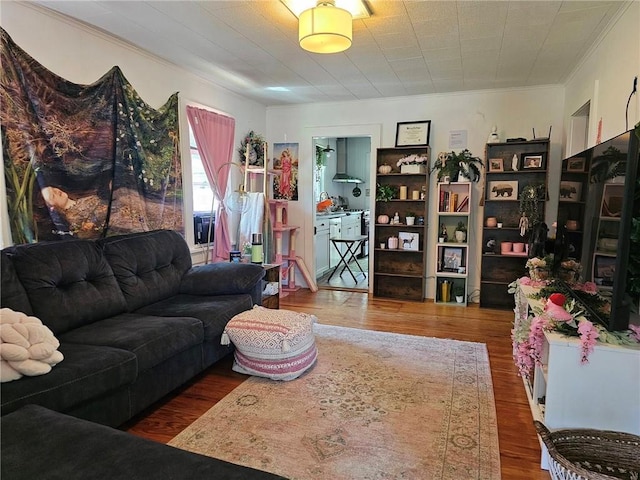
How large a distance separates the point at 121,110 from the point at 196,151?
41.1 inches

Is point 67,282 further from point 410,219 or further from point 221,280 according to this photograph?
point 410,219

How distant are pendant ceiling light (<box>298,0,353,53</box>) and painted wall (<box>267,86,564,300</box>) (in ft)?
8.78

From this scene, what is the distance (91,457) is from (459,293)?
427cm

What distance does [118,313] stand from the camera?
2.60 meters

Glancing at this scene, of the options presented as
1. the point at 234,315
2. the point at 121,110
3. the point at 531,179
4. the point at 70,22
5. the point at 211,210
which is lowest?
the point at 234,315

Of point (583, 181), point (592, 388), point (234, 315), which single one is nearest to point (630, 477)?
point (592, 388)

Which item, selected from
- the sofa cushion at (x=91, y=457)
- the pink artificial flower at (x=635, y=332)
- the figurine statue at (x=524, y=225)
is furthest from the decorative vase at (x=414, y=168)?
the sofa cushion at (x=91, y=457)

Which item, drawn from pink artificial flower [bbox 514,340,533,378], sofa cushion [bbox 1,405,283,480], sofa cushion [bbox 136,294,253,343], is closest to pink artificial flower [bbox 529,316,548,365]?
pink artificial flower [bbox 514,340,533,378]

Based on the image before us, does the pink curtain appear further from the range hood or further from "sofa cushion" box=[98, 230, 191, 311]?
the range hood

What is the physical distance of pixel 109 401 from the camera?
1.95 m

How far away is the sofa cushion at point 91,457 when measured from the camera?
115 centimetres

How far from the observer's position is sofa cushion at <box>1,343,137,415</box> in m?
1.59

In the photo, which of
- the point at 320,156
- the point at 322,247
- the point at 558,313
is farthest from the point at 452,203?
the point at 558,313

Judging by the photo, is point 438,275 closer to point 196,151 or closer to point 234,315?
point 234,315
